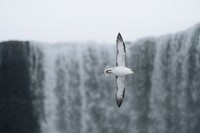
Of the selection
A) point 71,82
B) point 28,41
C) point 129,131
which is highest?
point 28,41

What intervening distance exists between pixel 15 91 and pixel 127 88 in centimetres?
705

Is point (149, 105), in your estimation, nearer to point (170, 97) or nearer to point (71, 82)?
point (170, 97)

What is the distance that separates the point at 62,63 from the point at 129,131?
635 centimetres

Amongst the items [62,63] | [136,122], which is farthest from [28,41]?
[136,122]

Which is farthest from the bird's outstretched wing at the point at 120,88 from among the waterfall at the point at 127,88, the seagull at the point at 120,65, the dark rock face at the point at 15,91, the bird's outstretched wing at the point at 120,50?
the dark rock face at the point at 15,91

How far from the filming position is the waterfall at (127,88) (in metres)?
37.6

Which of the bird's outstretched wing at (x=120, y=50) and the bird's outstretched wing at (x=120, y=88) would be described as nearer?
the bird's outstretched wing at (x=120, y=50)

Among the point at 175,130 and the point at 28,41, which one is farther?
the point at 28,41

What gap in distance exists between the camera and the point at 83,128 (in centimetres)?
3897

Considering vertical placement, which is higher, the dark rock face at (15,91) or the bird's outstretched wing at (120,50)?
the bird's outstretched wing at (120,50)

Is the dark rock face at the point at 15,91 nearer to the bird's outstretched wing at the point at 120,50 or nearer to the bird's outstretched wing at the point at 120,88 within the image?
the bird's outstretched wing at the point at 120,88

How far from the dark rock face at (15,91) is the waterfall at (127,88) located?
50cm

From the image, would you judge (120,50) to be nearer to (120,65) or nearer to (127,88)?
(120,65)

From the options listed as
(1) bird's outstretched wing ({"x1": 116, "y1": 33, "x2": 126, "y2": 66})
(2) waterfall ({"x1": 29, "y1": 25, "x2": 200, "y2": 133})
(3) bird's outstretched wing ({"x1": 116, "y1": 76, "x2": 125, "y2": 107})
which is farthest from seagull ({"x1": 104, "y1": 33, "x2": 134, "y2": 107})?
(2) waterfall ({"x1": 29, "y1": 25, "x2": 200, "y2": 133})
